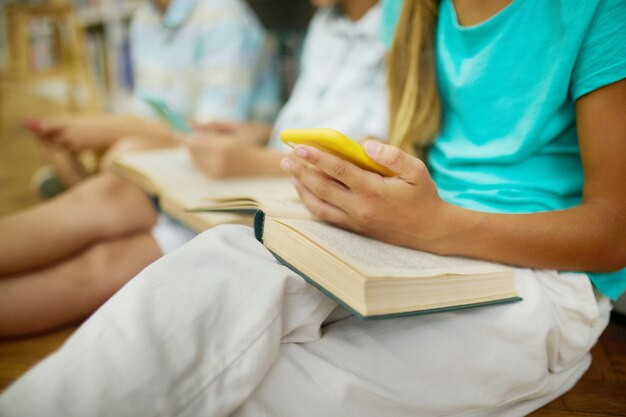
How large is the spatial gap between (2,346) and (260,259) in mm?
383

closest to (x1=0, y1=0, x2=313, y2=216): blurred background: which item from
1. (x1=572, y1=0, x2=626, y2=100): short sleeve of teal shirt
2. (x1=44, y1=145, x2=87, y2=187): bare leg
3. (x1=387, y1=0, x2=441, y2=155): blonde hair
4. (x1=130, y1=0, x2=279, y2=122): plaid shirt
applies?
(x1=44, y1=145, x2=87, y2=187): bare leg

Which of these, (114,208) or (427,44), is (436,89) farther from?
(114,208)

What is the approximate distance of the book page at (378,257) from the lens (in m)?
0.31

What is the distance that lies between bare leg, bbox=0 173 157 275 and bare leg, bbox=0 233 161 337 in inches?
0.7

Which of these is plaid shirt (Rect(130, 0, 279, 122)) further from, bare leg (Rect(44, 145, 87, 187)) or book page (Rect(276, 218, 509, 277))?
book page (Rect(276, 218, 509, 277))

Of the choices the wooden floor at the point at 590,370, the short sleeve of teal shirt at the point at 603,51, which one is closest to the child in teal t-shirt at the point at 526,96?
the short sleeve of teal shirt at the point at 603,51

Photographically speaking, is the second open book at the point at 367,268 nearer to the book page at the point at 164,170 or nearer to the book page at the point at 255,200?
the book page at the point at 255,200

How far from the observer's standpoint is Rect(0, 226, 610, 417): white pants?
A: 0.96 feet

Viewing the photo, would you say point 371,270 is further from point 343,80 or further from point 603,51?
point 343,80

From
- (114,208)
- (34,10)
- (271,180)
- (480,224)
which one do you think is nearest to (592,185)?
(480,224)

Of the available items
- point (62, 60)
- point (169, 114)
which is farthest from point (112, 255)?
point (62, 60)

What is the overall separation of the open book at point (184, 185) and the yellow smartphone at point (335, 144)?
15cm

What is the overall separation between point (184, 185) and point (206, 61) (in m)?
0.51

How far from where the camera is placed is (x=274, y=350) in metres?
0.33
